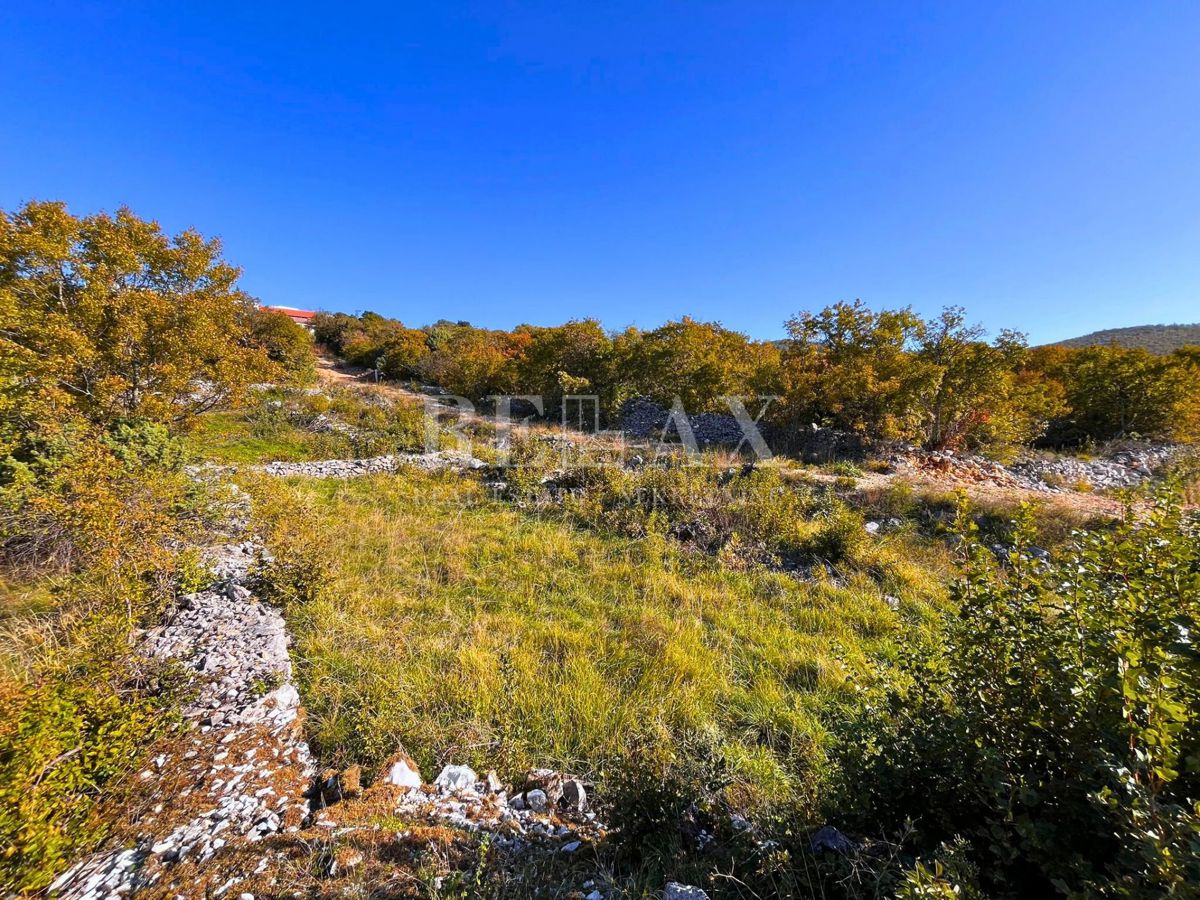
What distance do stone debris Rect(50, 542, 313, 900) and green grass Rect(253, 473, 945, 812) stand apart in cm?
21

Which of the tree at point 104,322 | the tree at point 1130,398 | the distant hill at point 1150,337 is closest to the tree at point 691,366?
the tree at point 1130,398

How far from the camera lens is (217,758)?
7.20ft

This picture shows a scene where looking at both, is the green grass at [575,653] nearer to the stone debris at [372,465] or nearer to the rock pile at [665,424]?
the stone debris at [372,465]

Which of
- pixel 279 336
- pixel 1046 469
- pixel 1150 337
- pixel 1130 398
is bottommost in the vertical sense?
pixel 1046 469

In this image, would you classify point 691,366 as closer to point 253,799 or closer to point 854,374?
point 854,374

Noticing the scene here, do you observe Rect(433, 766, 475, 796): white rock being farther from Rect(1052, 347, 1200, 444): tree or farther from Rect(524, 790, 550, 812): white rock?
Rect(1052, 347, 1200, 444): tree

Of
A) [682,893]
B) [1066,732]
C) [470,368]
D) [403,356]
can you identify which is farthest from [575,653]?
[403,356]

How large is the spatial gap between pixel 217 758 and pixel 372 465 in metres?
7.27

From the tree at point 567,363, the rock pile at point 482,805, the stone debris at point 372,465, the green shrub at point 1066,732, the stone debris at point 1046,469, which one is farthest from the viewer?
the tree at point 567,363

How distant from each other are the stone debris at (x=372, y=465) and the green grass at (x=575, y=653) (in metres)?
3.09

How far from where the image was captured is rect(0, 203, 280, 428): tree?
4696 mm

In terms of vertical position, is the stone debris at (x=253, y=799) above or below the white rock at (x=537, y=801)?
above

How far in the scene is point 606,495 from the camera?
686 centimetres

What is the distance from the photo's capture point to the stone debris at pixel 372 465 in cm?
823
